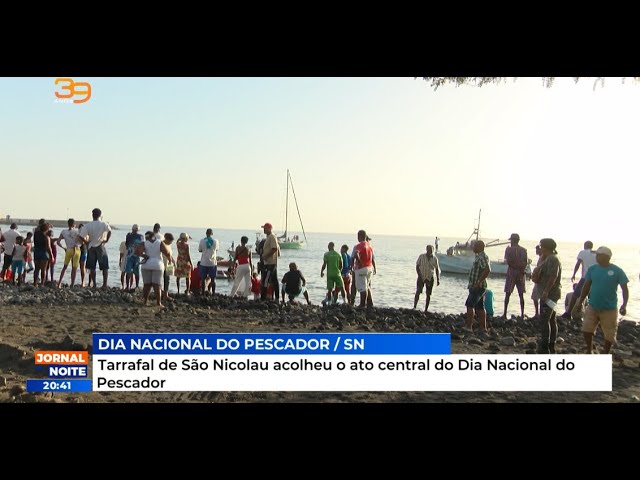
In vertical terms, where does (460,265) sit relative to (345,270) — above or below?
below

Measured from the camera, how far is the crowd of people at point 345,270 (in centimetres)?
644

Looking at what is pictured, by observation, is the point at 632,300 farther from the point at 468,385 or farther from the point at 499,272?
the point at 468,385

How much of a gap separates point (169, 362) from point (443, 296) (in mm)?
19502

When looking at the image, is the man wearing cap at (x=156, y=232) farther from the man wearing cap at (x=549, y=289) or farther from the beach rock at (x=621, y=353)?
the beach rock at (x=621, y=353)

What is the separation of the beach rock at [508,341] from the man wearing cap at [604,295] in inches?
47.1

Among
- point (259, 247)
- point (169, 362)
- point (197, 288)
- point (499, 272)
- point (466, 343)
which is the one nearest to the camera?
point (169, 362)

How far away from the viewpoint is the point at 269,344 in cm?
420

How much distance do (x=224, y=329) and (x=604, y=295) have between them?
547 cm

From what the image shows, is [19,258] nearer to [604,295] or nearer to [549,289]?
[549,289]

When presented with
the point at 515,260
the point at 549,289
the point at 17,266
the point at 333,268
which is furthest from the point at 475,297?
the point at 17,266

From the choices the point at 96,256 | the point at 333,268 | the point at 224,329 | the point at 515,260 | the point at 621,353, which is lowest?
the point at 621,353

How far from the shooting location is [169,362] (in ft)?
13.6

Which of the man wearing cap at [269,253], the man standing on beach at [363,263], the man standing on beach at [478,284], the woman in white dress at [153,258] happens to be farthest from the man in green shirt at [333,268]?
the woman in white dress at [153,258]

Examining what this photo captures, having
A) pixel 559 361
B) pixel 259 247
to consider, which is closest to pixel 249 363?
pixel 559 361
